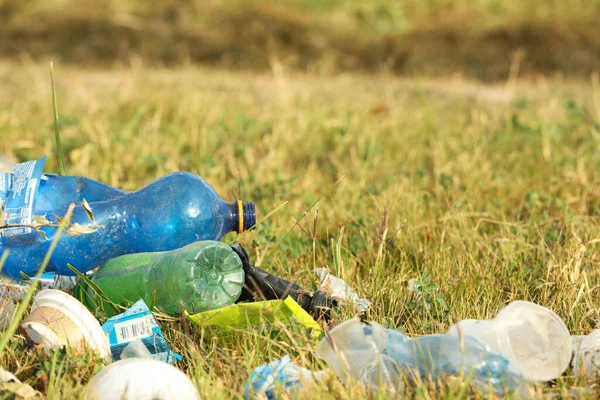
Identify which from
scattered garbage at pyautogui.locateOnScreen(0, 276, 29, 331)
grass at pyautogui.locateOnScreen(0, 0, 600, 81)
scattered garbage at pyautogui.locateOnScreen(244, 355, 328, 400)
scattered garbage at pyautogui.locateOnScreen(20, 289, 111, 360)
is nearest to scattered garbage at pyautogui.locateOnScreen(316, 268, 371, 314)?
scattered garbage at pyautogui.locateOnScreen(244, 355, 328, 400)

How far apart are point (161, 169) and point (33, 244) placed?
1.14 m

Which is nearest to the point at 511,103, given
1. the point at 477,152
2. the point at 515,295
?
the point at 477,152

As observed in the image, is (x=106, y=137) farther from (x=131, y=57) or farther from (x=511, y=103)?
(x=131, y=57)

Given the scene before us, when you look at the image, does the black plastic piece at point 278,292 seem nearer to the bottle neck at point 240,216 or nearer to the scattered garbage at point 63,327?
the bottle neck at point 240,216

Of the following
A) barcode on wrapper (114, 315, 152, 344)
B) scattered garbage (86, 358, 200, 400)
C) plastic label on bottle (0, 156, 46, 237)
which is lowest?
barcode on wrapper (114, 315, 152, 344)

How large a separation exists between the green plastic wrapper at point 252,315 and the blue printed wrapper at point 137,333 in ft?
0.33

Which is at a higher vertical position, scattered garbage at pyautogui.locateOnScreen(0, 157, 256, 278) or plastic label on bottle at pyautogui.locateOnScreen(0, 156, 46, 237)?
plastic label on bottle at pyautogui.locateOnScreen(0, 156, 46, 237)

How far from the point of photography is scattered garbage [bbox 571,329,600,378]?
1588 millimetres

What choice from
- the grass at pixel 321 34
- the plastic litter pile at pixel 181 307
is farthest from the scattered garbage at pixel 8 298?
the grass at pixel 321 34

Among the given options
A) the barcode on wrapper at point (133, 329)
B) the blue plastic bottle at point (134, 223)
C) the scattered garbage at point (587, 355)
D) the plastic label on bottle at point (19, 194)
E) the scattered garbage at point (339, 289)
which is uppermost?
the plastic label on bottle at point (19, 194)

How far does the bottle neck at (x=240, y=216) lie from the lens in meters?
2.14

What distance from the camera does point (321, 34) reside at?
7949 millimetres

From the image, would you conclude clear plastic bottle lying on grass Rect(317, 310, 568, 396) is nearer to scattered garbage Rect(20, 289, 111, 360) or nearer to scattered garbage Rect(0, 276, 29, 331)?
scattered garbage Rect(20, 289, 111, 360)

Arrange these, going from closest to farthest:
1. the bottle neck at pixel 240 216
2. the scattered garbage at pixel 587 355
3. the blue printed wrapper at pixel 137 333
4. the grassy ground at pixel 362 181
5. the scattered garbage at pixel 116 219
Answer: the scattered garbage at pixel 587 355
the blue printed wrapper at pixel 137 333
the grassy ground at pixel 362 181
the scattered garbage at pixel 116 219
the bottle neck at pixel 240 216
